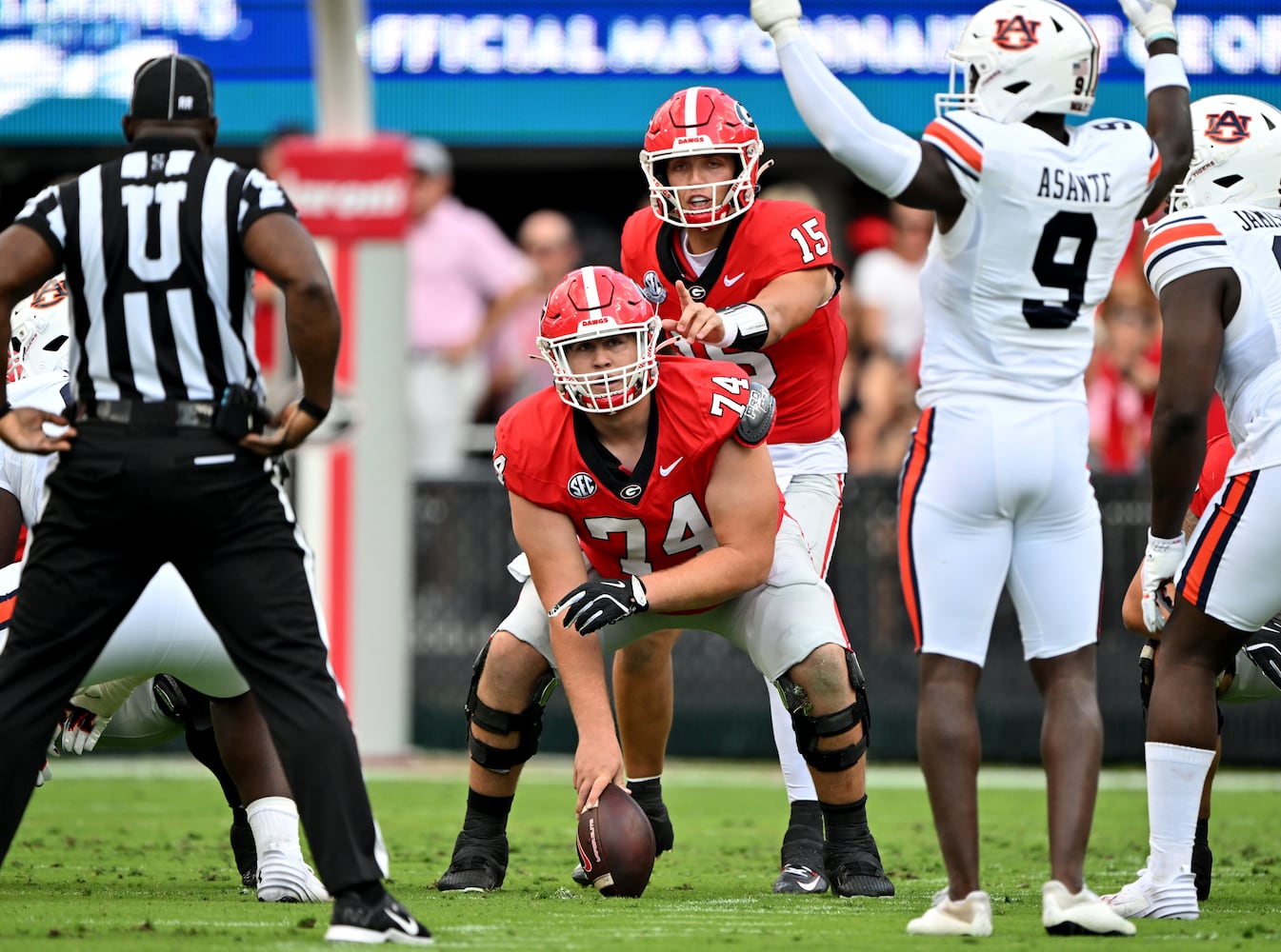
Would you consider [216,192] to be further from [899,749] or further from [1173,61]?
[899,749]

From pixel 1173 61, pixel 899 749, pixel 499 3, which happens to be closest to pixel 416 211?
pixel 499 3

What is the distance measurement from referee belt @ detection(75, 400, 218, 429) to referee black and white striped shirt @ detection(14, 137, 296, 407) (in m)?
0.02

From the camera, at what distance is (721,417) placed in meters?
5.39

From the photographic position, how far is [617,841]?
17.6ft

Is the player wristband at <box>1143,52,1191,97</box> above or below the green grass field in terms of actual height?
above

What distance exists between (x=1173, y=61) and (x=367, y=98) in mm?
5840

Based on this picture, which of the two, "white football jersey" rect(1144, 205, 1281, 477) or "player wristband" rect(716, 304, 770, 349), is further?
"player wristband" rect(716, 304, 770, 349)

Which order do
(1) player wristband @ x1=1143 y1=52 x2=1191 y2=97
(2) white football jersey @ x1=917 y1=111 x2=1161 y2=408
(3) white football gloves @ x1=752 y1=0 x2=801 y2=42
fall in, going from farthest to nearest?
(1) player wristband @ x1=1143 y1=52 x2=1191 y2=97 < (3) white football gloves @ x1=752 y1=0 x2=801 y2=42 < (2) white football jersey @ x1=917 y1=111 x2=1161 y2=408

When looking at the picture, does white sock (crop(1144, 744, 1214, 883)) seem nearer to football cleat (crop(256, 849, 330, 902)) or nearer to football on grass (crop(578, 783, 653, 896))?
football on grass (crop(578, 783, 653, 896))

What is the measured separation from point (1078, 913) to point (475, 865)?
188 cm

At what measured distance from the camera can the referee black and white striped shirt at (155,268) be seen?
445 cm

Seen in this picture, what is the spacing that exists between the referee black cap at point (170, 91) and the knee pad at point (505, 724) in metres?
1.85

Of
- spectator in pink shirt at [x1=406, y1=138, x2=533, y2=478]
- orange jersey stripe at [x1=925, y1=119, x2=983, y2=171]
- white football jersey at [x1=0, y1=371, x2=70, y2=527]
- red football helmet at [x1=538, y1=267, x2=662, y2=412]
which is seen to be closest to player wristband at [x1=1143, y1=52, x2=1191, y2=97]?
orange jersey stripe at [x1=925, y1=119, x2=983, y2=171]

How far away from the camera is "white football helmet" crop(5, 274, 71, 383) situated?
6176 millimetres
